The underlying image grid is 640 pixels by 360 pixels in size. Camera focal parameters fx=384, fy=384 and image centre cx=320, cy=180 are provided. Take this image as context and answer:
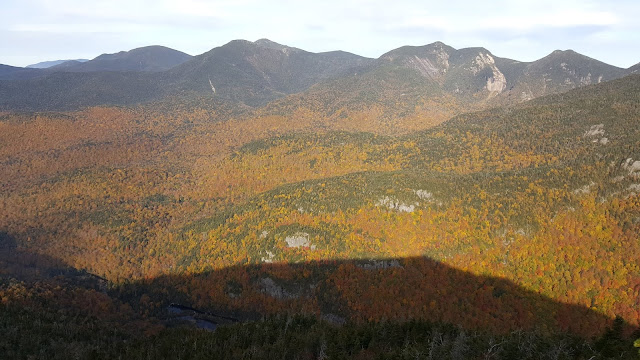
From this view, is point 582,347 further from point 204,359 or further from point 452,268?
point 452,268

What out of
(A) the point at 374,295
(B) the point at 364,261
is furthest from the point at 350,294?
(B) the point at 364,261

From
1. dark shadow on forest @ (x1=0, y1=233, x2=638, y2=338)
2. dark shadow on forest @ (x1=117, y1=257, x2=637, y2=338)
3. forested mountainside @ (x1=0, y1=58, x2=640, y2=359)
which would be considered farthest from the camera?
dark shadow on forest @ (x1=0, y1=233, x2=638, y2=338)

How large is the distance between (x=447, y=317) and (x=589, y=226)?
65.0 meters

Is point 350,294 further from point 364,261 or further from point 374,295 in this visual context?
point 364,261

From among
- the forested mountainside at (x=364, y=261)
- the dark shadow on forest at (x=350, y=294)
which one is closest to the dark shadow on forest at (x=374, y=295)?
the dark shadow on forest at (x=350, y=294)

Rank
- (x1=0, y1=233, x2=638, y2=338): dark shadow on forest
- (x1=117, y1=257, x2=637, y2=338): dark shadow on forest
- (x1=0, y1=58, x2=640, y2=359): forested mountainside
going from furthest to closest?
(x1=0, y1=233, x2=638, y2=338): dark shadow on forest → (x1=117, y1=257, x2=637, y2=338): dark shadow on forest → (x1=0, y1=58, x2=640, y2=359): forested mountainside

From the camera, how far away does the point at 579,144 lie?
18088 cm

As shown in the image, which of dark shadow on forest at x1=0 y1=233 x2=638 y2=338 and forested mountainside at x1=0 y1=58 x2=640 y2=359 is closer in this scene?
forested mountainside at x1=0 y1=58 x2=640 y2=359

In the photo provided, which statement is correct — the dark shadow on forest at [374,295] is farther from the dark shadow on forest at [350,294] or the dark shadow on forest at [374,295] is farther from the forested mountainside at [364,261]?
the forested mountainside at [364,261]

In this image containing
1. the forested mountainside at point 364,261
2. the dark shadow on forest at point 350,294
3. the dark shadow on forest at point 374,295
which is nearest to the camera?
the forested mountainside at point 364,261

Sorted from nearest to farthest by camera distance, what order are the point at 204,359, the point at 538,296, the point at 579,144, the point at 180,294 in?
the point at 204,359 → the point at 538,296 → the point at 180,294 → the point at 579,144

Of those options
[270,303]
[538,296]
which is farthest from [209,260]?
[538,296]

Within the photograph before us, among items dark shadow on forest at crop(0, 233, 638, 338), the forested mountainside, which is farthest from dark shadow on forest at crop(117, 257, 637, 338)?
the forested mountainside

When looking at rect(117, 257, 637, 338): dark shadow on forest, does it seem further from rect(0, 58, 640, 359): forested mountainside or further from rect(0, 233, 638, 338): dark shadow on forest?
rect(0, 58, 640, 359): forested mountainside
